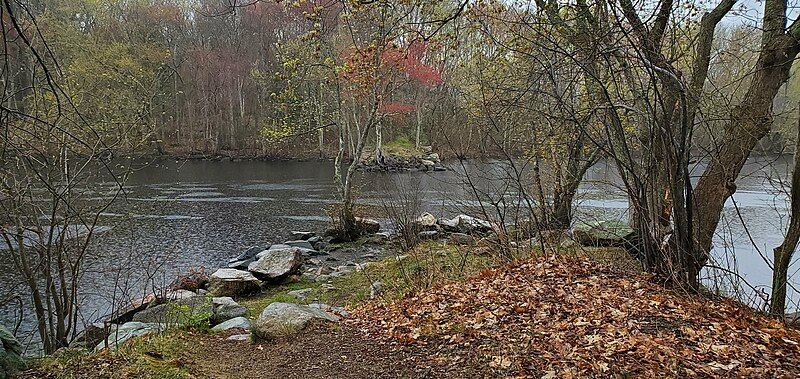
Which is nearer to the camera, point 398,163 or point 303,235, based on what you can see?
point 303,235

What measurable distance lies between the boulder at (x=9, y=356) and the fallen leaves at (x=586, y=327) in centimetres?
285

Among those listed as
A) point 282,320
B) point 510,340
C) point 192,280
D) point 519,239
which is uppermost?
point 519,239

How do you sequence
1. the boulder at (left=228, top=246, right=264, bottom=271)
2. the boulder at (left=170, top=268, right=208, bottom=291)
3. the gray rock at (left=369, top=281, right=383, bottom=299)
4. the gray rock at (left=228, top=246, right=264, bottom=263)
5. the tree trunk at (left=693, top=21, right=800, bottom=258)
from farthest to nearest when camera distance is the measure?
1. the gray rock at (left=228, top=246, right=264, bottom=263)
2. the boulder at (left=228, top=246, right=264, bottom=271)
3. the boulder at (left=170, top=268, right=208, bottom=291)
4. the gray rock at (left=369, top=281, right=383, bottom=299)
5. the tree trunk at (left=693, top=21, right=800, bottom=258)

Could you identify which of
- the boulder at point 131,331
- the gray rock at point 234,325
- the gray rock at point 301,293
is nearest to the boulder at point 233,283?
the gray rock at point 301,293

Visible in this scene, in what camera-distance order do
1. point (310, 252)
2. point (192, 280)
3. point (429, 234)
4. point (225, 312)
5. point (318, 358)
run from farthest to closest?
point (429, 234)
point (310, 252)
point (192, 280)
point (225, 312)
point (318, 358)

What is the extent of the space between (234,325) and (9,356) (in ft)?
7.48

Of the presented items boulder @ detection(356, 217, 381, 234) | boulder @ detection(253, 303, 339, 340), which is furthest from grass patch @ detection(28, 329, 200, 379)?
boulder @ detection(356, 217, 381, 234)

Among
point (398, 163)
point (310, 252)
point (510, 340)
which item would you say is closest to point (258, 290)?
point (310, 252)

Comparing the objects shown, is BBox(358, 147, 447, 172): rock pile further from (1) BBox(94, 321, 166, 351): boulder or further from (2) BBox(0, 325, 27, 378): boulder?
(2) BBox(0, 325, 27, 378): boulder

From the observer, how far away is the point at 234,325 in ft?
20.5

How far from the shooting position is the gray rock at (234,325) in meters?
6.10

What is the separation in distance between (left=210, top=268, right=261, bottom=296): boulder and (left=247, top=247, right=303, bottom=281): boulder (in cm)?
26

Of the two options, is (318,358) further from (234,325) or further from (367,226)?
(367,226)

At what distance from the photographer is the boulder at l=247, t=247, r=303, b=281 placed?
9.88 metres
